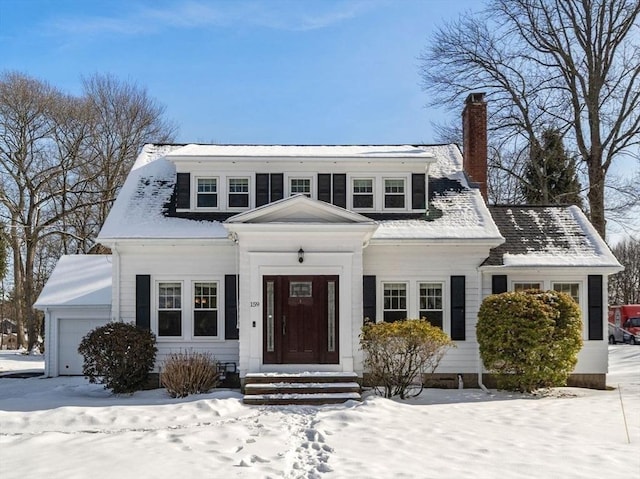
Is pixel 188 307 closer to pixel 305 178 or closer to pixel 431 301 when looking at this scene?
pixel 305 178

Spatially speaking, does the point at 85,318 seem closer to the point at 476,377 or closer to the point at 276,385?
the point at 276,385

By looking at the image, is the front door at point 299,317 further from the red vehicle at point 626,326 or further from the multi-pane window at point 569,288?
the red vehicle at point 626,326

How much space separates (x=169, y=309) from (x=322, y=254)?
3.99 m

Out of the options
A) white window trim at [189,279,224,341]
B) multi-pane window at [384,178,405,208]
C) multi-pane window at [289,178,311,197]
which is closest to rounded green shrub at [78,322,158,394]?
white window trim at [189,279,224,341]

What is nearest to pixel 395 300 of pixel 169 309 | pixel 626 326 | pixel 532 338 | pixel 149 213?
pixel 532 338

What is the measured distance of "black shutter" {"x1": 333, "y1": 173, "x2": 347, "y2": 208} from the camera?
15.4m

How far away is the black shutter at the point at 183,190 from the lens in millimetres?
15219

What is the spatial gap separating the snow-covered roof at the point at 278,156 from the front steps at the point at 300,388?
3.46m

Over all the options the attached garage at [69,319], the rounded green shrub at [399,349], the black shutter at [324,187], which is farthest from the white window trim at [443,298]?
the attached garage at [69,319]

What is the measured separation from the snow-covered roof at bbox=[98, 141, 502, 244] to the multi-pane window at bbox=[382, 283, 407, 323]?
3.97 ft

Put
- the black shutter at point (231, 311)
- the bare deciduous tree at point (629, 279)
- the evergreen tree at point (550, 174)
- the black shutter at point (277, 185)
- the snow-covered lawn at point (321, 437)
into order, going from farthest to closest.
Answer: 1. the bare deciduous tree at point (629, 279)
2. the evergreen tree at point (550, 174)
3. the black shutter at point (277, 185)
4. the black shutter at point (231, 311)
5. the snow-covered lawn at point (321, 437)

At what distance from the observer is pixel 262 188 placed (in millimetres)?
15352

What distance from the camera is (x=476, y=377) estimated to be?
14.4 m

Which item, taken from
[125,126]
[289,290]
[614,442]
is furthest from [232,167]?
[125,126]
